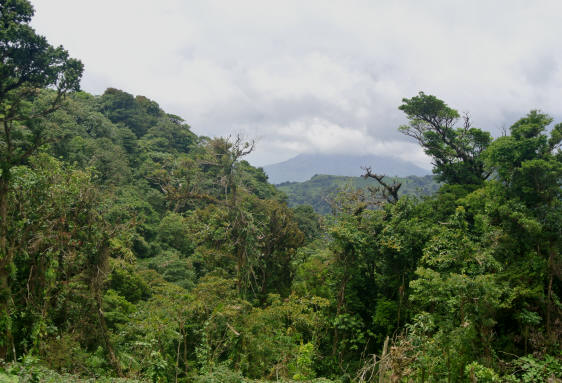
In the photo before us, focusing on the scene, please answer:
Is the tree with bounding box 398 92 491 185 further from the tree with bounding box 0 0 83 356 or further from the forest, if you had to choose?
the tree with bounding box 0 0 83 356

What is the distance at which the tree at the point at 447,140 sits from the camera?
652 inches

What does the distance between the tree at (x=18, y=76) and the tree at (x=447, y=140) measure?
15.8m

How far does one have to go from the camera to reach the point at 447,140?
700 inches

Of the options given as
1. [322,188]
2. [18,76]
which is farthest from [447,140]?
[322,188]

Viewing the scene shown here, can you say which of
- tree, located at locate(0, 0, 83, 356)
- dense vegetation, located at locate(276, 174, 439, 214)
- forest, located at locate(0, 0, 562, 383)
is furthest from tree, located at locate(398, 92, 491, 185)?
dense vegetation, located at locate(276, 174, 439, 214)

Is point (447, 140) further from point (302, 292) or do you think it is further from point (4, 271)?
point (4, 271)

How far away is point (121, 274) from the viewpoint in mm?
13172

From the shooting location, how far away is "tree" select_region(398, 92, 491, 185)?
1656 cm

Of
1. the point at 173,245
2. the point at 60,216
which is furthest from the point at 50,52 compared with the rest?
the point at 173,245

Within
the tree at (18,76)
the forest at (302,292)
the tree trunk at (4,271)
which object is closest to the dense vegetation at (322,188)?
the forest at (302,292)

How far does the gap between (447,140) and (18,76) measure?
1835 cm

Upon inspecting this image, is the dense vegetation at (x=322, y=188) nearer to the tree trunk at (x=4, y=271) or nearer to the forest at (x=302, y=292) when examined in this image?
the forest at (x=302, y=292)

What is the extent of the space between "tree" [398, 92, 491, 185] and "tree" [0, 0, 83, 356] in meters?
15.8

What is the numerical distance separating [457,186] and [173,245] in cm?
1766
